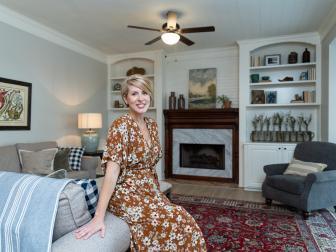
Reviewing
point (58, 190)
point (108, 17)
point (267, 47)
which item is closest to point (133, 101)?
point (58, 190)

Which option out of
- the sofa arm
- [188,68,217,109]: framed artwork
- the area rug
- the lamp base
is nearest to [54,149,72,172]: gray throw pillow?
the sofa arm

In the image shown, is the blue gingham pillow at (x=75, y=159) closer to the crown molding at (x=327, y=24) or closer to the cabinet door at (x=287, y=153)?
the cabinet door at (x=287, y=153)

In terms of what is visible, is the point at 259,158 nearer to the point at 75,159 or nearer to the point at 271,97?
the point at 271,97

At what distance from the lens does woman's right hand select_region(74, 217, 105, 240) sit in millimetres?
1155

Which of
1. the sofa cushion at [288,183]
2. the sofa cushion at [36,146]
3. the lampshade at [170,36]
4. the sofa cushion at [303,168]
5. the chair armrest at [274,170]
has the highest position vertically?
the lampshade at [170,36]

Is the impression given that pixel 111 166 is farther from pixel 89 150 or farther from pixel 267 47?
pixel 267 47

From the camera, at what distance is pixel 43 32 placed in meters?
4.04

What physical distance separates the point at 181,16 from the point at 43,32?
7.12ft

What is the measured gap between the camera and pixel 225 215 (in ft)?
10.4

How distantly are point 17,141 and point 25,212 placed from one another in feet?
9.64

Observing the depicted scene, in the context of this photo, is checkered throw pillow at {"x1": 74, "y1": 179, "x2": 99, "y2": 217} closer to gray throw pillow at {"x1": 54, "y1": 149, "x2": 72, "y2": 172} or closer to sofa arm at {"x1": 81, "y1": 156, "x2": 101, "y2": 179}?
gray throw pillow at {"x1": 54, "y1": 149, "x2": 72, "y2": 172}

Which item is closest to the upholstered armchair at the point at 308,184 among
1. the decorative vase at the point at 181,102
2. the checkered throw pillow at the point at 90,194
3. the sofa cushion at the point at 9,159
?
the decorative vase at the point at 181,102

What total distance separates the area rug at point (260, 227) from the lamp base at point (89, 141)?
1.86 metres

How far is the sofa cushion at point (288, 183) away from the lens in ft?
10.2
